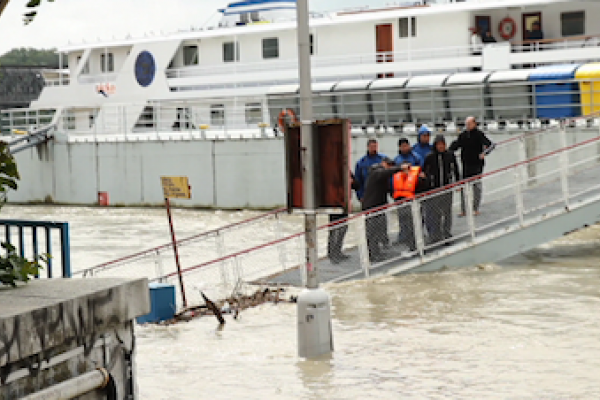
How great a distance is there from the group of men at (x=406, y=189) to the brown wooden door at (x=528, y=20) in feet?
55.3

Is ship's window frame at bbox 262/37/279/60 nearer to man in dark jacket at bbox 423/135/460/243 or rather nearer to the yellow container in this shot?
the yellow container

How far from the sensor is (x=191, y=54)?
37406 mm

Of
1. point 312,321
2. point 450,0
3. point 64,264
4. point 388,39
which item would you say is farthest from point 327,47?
point 64,264

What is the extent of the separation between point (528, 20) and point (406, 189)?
18235mm

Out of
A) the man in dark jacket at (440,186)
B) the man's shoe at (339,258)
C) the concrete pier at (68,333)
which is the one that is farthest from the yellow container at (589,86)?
the concrete pier at (68,333)

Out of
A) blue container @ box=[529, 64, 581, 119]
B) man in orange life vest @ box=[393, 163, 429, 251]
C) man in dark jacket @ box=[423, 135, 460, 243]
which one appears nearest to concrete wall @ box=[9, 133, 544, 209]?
blue container @ box=[529, 64, 581, 119]

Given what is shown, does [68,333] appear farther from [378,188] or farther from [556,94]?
[556,94]

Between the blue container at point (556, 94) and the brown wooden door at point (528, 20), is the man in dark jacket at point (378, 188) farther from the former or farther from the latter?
the brown wooden door at point (528, 20)

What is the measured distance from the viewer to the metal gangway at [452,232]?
44.8ft

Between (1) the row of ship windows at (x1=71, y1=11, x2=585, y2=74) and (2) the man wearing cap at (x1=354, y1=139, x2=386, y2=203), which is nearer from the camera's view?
(2) the man wearing cap at (x1=354, y1=139, x2=386, y2=203)

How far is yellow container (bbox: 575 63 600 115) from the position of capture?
2354 cm

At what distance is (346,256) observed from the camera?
14.2 meters

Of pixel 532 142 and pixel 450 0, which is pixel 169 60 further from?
pixel 532 142

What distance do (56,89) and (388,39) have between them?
50.3ft
